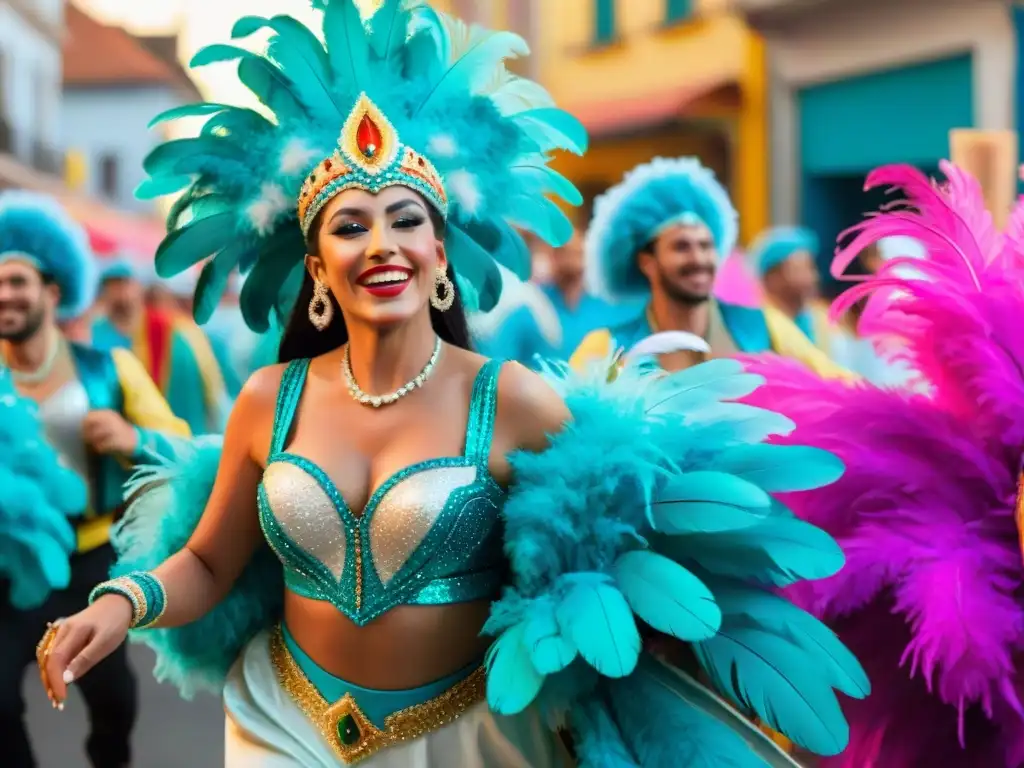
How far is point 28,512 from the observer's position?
11.0ft

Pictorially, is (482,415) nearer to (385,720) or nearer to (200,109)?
(385,720)

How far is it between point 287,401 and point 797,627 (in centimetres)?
91

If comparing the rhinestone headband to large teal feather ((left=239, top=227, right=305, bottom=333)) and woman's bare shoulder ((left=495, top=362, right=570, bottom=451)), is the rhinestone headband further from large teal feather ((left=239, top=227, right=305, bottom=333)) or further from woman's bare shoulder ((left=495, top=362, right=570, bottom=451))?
woman's bare shoulder ((left=495, top=362, right=570, bottom=451))

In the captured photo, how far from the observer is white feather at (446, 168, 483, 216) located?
2240 millimetres

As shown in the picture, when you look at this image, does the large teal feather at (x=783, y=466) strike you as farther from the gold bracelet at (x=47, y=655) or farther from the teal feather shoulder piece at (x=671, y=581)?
the gold bracelet at (x=47, y=655)

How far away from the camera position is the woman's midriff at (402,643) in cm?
211

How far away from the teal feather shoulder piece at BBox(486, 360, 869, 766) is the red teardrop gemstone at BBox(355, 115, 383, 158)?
21.4 inches

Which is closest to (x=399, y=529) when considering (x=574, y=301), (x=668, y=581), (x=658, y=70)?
(x=668, y=581)

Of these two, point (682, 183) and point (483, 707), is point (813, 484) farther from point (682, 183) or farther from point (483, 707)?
point (682, 183)

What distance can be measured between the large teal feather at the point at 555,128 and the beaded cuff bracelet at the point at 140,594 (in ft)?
3.27

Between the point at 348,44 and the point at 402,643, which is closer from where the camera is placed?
the point at 402,643

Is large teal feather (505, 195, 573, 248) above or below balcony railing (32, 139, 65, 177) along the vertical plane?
below

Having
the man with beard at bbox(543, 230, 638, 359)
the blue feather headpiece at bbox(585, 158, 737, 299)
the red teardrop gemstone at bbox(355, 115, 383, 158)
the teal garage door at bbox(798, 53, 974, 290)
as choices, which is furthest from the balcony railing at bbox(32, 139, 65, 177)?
the red teardrop gemstone at bbox(355, 115, 383, 158)

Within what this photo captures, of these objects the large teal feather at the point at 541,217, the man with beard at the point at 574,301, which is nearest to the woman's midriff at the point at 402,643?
the large teal feather at the point at 541,217
